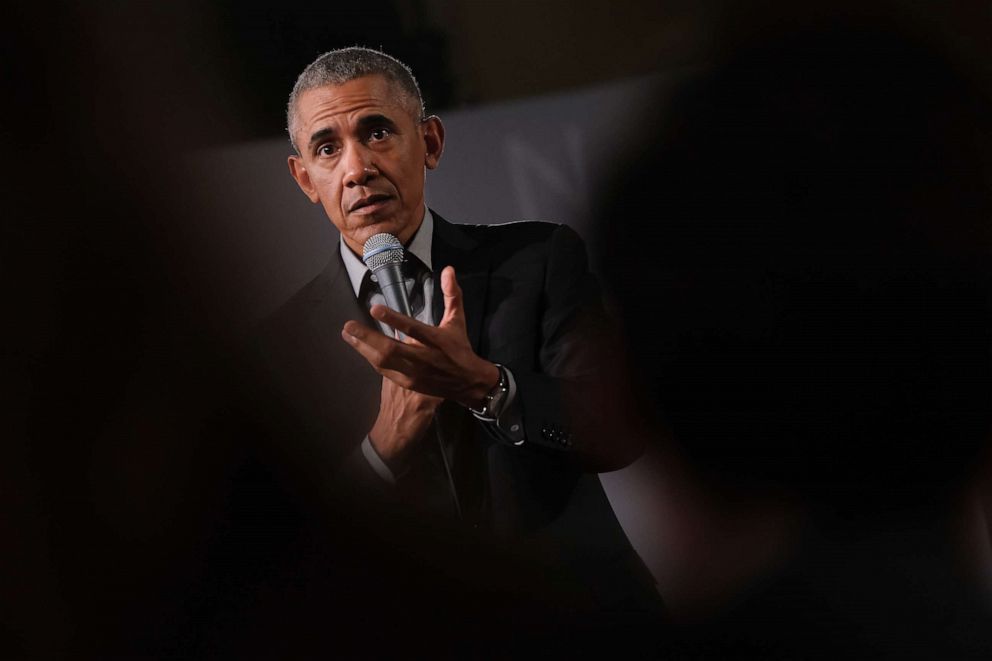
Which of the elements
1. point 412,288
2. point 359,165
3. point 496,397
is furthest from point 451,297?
point 359,165

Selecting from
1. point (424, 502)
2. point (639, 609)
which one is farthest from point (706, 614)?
point (424, 502)

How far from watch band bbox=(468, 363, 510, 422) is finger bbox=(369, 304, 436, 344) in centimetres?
17

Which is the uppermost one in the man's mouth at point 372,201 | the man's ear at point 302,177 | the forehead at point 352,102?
the forehead at point 352,102

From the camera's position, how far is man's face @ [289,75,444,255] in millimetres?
2035

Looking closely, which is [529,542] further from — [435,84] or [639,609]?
[435,84]

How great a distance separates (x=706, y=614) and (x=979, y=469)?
0.67 metres

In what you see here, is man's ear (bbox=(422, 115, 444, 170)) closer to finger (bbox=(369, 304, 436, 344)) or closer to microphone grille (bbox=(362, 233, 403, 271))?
microphone grille (bbox=(362, 233, 403, 271))

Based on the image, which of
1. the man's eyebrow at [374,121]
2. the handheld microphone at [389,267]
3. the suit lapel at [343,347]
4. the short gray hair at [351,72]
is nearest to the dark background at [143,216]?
the short gray hair at [351,72]

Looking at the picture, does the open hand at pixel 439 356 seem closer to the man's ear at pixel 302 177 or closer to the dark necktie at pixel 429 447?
the dark necktie at pixel 429 447

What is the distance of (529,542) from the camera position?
2070mm

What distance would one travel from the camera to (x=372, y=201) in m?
2.05

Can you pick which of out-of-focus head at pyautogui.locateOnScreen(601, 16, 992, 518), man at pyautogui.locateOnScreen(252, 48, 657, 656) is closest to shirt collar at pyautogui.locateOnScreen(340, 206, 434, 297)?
man at pyautogui.locateOnScreen(252, 48, 657, 656)

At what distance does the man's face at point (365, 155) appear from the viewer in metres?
2.04

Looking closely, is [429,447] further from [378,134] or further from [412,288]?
[378,134]
